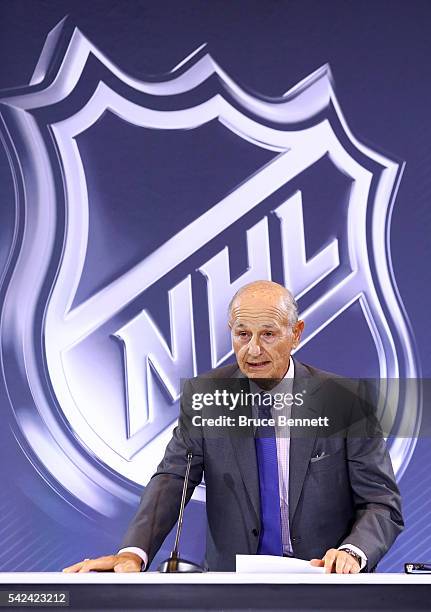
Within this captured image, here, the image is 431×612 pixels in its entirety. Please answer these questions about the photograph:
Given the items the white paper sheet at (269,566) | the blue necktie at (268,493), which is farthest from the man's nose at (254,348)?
the white paper sheet at (269,566)

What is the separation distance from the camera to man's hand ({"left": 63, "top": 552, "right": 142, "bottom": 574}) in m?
2.00

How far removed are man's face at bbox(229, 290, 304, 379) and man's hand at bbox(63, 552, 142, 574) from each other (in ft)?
2.47

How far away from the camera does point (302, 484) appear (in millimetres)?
2652

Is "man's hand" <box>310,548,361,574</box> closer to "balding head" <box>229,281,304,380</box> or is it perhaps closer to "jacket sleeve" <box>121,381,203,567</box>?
"jacket sleeve" <box>121,381,203,567</box>

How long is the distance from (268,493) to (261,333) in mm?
515

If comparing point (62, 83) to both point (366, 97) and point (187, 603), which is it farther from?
point (187, 603)

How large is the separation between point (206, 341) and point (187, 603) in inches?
81.9

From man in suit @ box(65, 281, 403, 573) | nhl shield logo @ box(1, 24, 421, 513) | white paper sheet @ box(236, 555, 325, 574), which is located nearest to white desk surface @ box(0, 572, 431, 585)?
white paper sheet @ box(236, 555, 325, 574)

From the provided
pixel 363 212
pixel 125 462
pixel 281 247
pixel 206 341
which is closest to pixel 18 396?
pixel 125 462

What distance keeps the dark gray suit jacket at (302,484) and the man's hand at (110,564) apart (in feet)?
1.02

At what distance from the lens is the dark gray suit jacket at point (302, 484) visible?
103 inches

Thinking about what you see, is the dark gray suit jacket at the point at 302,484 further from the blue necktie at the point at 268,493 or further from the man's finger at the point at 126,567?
the man's finger at the point at 126,567

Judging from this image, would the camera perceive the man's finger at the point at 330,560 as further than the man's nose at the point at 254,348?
No

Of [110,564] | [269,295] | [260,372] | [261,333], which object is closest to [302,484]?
A: [260,372]
